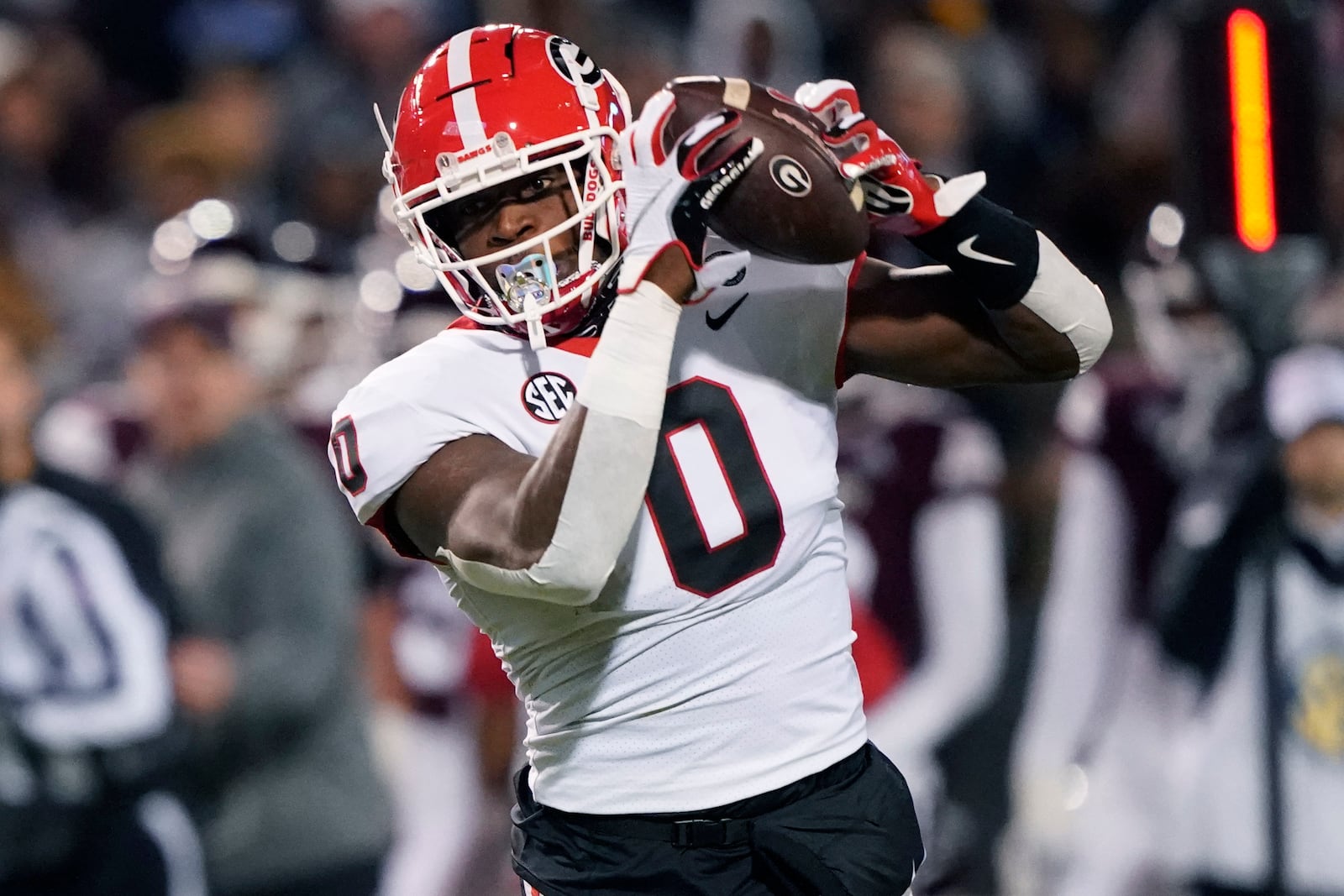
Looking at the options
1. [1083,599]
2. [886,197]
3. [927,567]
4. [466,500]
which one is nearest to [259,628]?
[927,567]

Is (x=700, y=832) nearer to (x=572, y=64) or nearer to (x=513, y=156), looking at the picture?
(x=513, y=156)

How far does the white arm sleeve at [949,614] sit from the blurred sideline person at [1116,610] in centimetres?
16

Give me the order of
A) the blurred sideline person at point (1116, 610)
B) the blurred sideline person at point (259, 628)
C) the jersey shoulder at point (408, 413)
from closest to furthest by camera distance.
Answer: the jersey shoulder at point (408, 413), the blurred sideline person at point (259, 628), the blurred sideline person at point (1116, 610)

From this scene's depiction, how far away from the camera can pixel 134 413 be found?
522 centimetres

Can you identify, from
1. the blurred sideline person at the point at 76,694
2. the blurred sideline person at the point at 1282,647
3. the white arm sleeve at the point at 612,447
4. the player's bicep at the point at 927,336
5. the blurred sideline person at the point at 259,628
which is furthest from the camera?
the blurred sideline person at the point at 259,628

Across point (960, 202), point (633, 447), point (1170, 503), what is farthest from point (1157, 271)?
point (633, 447)

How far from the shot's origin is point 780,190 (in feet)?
6.44

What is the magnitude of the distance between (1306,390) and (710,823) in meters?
2.46

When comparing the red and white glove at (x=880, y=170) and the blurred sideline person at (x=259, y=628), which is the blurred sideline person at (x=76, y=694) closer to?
the blurred sideline person at (x=259, y=628)

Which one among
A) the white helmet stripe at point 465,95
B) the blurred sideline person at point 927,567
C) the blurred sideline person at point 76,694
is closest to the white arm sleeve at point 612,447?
the white helmet stripe at point 465,95

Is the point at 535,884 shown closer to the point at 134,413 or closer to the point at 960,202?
the point at 960,202

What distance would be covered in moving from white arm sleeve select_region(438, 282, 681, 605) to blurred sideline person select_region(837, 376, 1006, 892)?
286 cm

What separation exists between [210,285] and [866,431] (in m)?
1.66

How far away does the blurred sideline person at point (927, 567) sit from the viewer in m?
4.83
